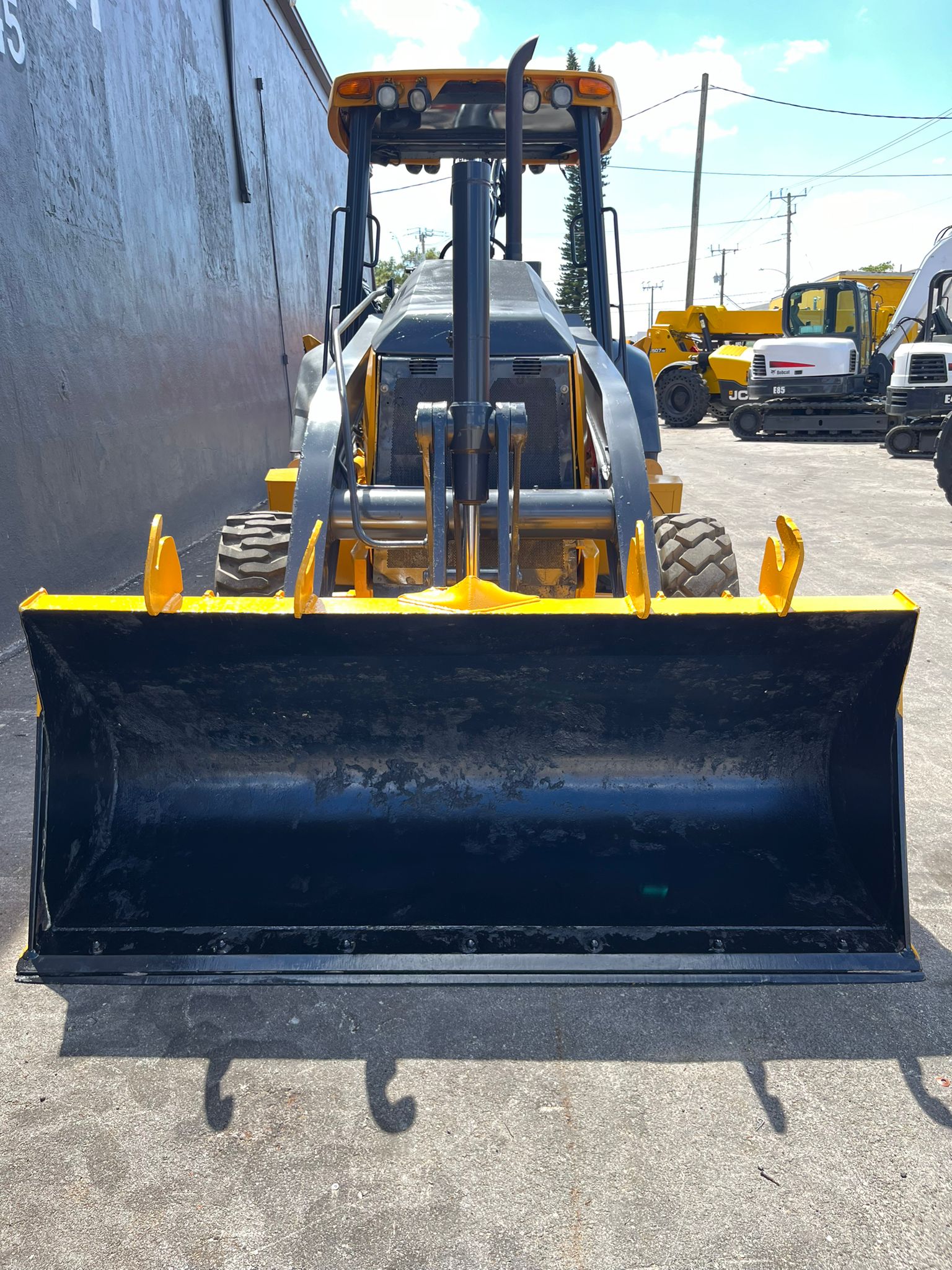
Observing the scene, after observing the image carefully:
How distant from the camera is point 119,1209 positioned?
5.82ft

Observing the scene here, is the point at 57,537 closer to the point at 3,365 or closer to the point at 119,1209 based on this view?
the point at 3,365

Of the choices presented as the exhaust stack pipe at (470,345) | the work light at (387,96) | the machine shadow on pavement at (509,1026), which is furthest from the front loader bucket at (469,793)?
the work light at (387,96)

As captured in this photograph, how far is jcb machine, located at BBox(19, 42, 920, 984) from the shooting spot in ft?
7.30

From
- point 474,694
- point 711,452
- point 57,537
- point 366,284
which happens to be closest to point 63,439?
point 57,537

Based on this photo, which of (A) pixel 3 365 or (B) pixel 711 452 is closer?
(A) pixel 3 365

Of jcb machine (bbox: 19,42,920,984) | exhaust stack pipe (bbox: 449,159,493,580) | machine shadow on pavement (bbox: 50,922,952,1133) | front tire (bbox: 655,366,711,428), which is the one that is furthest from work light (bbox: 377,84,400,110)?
front tire (bbox: 655,366,711,428)

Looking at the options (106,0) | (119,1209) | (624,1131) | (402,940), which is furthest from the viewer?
(106,0)

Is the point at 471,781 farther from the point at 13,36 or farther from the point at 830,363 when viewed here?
the point at 830,363

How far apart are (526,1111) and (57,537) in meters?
4.79

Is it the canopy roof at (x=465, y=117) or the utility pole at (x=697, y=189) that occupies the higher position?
the utility pole at (x=697, y=189)

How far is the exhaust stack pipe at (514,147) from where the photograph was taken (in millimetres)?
2725

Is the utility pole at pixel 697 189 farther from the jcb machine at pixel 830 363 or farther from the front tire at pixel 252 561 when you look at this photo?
the front tire at pixel 252 561

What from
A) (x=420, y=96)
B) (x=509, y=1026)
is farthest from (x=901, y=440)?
(x=509, y=1026)

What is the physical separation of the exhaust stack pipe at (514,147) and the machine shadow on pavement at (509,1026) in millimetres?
2659
